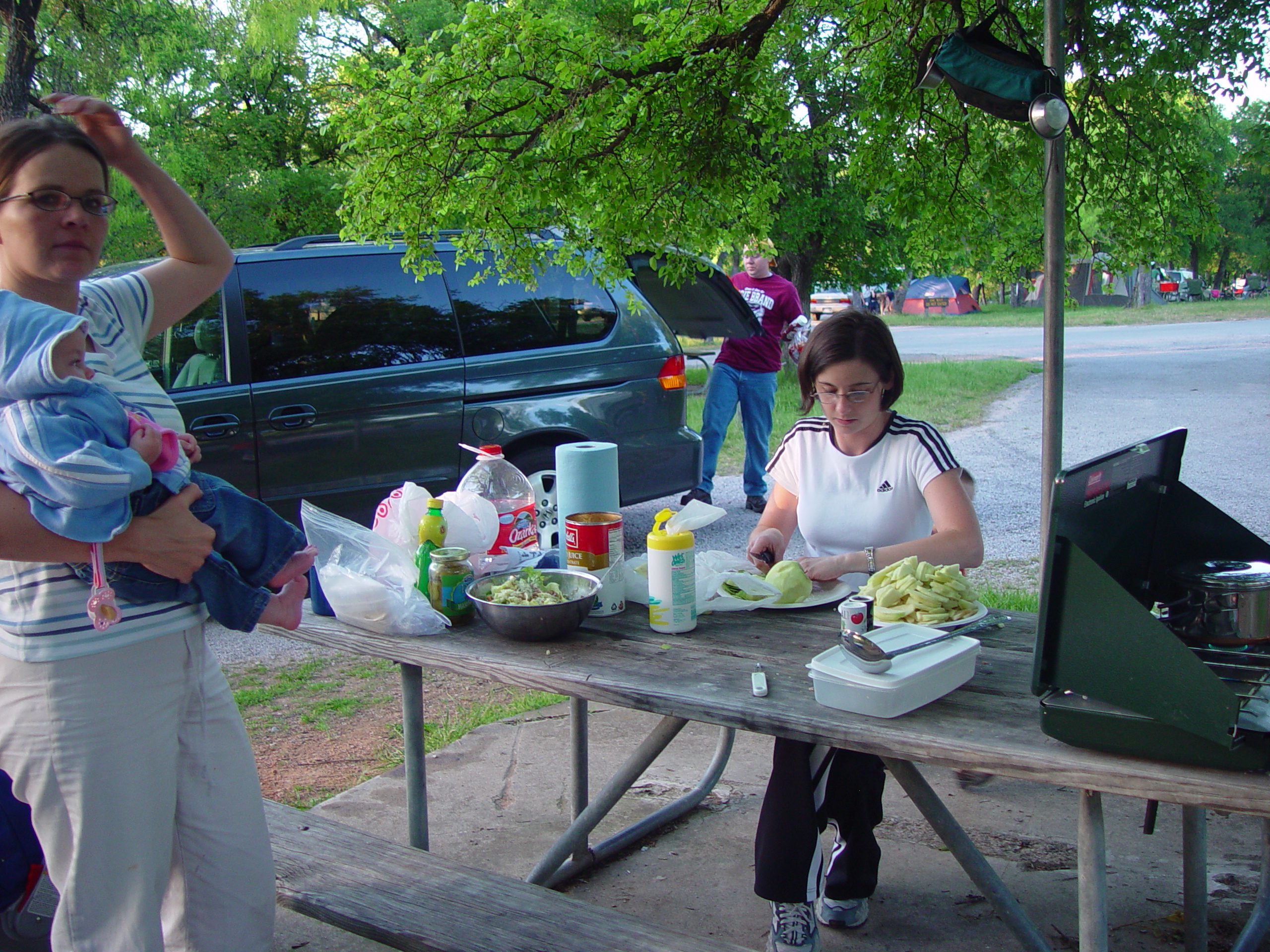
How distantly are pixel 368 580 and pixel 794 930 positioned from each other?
123 centimetres

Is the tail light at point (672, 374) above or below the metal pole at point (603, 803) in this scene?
above

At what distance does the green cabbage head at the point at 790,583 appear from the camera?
2369 millimetres

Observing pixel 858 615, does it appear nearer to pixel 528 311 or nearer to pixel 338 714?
pixel 338 714

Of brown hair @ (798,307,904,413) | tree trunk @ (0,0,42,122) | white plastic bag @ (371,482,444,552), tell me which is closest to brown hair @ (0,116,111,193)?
white plastic bag @ (371,482,444,552)

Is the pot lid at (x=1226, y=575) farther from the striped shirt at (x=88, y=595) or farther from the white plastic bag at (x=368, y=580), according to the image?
the striped shirt at (x=88, y=595)

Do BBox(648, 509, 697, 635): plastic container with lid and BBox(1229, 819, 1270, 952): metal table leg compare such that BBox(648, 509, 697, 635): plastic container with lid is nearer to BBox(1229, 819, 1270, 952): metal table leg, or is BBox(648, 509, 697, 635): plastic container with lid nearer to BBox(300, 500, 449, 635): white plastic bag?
BBox(300, 500, 449, 635): white plastic bag

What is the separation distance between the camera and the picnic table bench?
6.20 feet

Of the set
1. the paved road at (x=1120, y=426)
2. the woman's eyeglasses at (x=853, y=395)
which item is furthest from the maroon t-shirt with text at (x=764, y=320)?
the woman's eyeglasses at (x=853, y=395)

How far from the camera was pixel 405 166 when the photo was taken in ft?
11.4

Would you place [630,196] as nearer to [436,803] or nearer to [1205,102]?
[1205,102]

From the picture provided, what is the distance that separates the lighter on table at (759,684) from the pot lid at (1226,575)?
0.78 metres

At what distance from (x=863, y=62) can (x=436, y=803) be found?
306cm

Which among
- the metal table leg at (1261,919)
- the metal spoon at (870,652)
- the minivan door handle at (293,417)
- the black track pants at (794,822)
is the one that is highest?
the minivan door handle at (293,417)

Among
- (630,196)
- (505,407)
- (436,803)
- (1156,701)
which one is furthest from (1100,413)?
(1156,701)
